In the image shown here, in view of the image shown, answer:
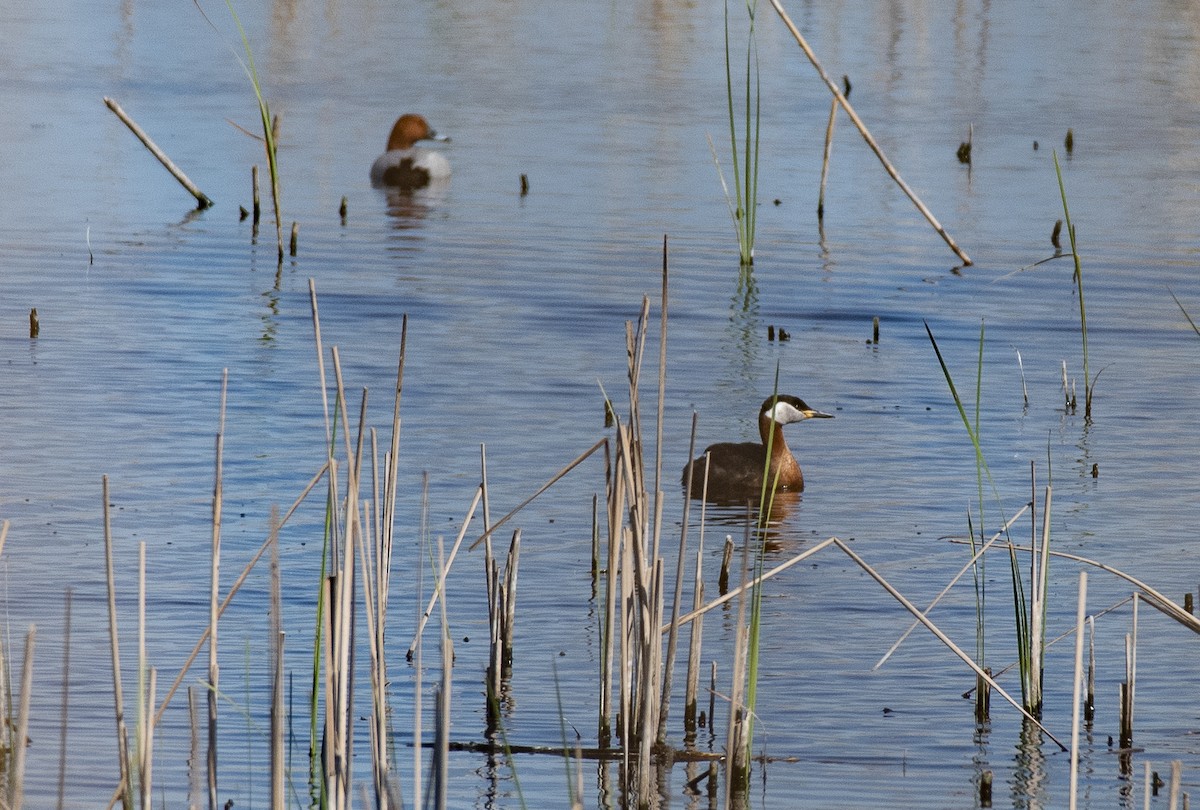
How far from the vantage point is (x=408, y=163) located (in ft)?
71.9

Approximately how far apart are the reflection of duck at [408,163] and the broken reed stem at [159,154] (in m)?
2.70

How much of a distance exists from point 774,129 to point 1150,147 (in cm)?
460

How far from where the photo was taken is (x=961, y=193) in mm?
21266

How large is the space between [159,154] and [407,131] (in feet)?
18.6

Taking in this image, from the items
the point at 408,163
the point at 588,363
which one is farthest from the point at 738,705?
the point at 408,163

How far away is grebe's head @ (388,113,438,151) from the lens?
23.0 metres

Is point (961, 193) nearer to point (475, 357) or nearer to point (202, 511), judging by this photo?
point (475, 357)

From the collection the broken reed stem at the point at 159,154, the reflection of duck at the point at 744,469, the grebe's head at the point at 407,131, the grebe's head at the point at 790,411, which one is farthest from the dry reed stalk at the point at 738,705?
the grebe's head at the point at 407,131

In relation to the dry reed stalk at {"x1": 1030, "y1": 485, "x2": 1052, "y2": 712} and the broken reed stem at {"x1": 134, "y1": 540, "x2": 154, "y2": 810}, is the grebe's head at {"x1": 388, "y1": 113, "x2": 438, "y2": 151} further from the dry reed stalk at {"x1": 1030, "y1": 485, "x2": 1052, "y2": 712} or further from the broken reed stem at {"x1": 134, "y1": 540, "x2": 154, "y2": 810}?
the broken reed stem at {"x1": 134, "y1": 540, "x2": 154, "y2": 810}

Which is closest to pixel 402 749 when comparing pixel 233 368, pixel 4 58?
pixel 233 368

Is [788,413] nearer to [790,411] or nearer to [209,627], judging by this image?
[790,411]

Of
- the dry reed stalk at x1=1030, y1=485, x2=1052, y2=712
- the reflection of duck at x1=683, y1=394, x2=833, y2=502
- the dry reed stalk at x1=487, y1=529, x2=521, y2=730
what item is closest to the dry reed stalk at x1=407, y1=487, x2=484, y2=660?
the dry reed stalk at x1=487, y1=529, x2=521, y2=730

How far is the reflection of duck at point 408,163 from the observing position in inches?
862

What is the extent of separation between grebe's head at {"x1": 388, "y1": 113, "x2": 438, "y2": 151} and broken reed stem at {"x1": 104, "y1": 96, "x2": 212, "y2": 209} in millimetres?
3560
